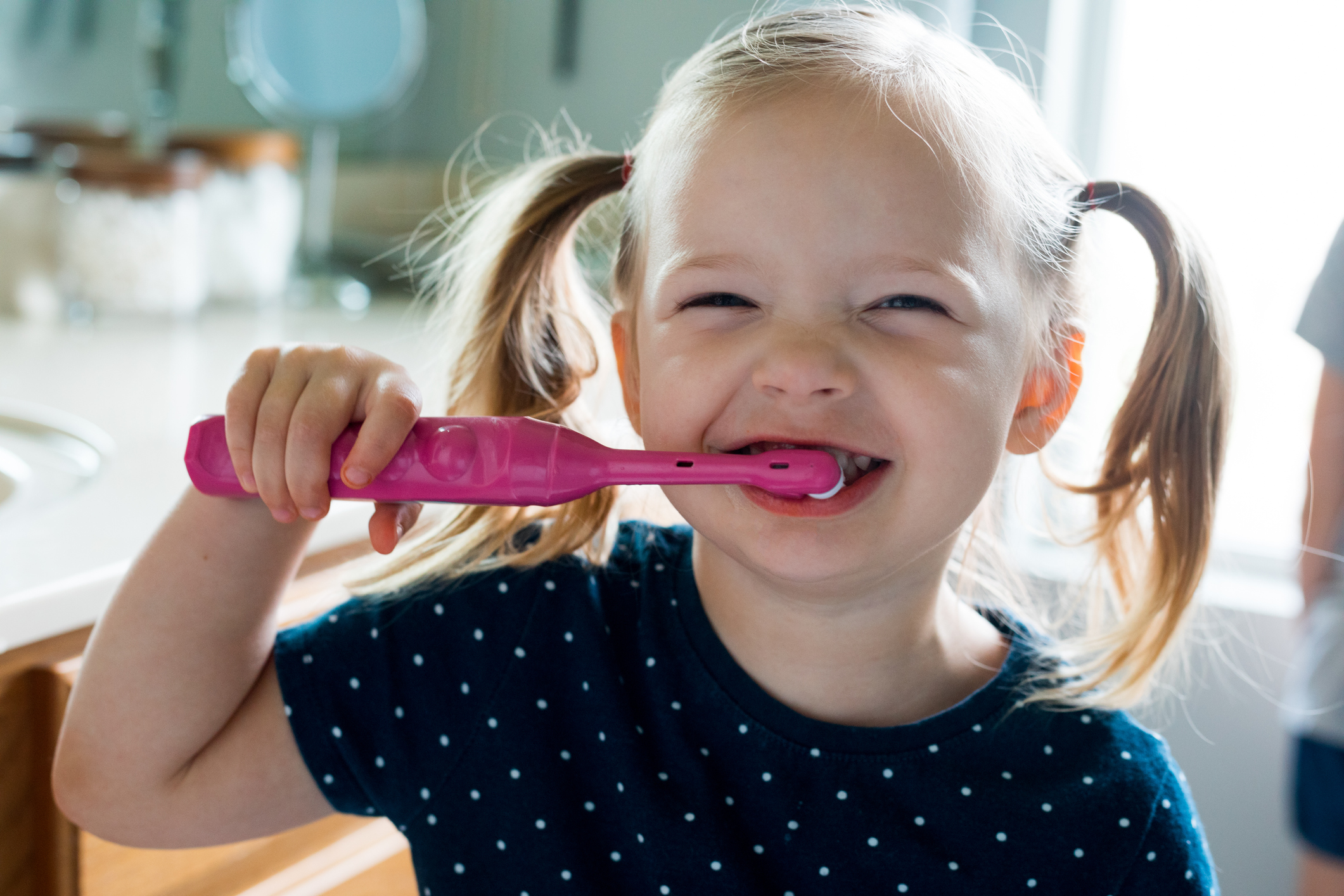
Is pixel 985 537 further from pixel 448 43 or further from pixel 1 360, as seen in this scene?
pixel 448 43

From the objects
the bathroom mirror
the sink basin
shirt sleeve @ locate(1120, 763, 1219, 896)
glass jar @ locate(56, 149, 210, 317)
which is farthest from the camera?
the bathroom mirror

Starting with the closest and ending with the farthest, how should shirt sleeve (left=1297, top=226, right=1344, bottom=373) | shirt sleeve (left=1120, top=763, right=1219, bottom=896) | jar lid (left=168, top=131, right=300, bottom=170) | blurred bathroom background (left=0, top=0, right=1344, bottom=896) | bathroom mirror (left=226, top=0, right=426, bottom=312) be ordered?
shirt sleeve (left=1120, top=763, right=1219, bottom=896) < shirt sleeve (left=1297, top=226, right=1344, bottom=373) < blurred bathroom background (left=0, top=0, right=1344, bottom=896) < jar lid (left=168, top=131, right=300, bottom=170) < bathroom mirror (left=226, top=0, right=426, bottom=312)

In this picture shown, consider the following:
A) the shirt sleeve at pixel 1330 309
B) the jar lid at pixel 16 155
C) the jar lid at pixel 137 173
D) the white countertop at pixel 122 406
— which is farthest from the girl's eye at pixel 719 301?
the jar lid at pixel 16 155

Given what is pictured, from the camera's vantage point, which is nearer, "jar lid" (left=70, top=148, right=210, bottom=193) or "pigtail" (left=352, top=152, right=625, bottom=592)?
"pigtail" (left=352, top=152, right=625, bottom=592)

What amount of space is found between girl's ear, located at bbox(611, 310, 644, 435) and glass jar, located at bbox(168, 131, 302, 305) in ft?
2.63

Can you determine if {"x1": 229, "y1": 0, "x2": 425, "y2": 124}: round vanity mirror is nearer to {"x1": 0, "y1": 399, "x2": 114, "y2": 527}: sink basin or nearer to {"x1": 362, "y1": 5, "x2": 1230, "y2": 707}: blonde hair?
{"x1": 0, "y1": 399, "x2": 114, "y2": 527}: sink basin

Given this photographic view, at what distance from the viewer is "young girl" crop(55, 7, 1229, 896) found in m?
0.55

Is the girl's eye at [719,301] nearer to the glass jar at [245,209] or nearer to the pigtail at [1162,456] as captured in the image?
the pigtail at [1162,456]

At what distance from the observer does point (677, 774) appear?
63 cm

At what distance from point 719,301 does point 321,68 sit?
1.08m

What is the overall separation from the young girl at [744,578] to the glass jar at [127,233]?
665mm

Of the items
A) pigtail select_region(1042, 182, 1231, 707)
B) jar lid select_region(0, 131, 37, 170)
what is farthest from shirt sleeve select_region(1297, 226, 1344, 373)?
jar lid select_region(0, 131, 37, 170)

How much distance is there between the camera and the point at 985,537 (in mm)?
811

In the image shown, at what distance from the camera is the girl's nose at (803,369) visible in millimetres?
535
